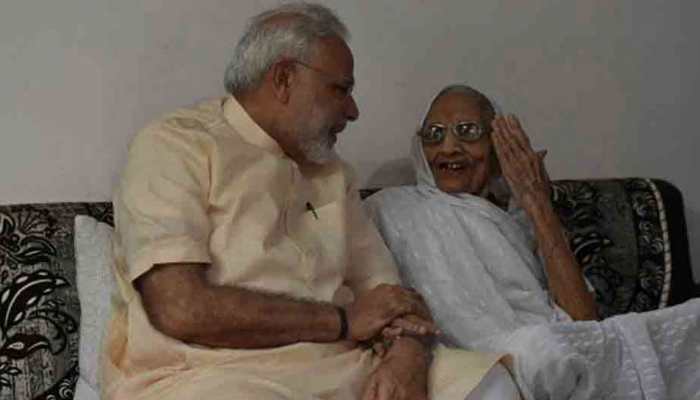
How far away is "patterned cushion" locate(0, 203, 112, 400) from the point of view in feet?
6.43

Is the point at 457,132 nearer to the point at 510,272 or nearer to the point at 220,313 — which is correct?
the point at 510,272

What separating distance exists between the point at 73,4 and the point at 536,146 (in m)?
1.27

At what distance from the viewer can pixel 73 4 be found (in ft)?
7.56

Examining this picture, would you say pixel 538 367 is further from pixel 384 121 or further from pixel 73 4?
pixel 73 4

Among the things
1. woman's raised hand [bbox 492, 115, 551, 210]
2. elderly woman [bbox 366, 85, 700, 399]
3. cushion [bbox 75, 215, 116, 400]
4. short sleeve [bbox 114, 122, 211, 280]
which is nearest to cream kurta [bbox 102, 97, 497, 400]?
short sleeve [bbox 114, 122, 211, 280]

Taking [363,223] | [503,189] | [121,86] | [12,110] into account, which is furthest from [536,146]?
[12,110]

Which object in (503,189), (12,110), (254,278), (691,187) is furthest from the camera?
(691,187)

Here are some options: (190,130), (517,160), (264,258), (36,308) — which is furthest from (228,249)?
(517,160)

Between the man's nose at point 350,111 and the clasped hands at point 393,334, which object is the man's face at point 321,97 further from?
the clasped hands at point 393,334

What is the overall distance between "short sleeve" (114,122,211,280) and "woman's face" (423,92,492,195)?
70 cm

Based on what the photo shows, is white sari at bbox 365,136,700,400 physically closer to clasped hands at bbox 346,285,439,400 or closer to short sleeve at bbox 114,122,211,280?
clasped hands at bbox 346,285,439,400

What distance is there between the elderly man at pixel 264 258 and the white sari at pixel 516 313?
174 mm

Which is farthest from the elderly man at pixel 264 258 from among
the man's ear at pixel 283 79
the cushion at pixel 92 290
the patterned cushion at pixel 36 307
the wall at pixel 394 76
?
the wall at pixel 394 76

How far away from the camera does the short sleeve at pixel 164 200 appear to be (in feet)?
5.47
